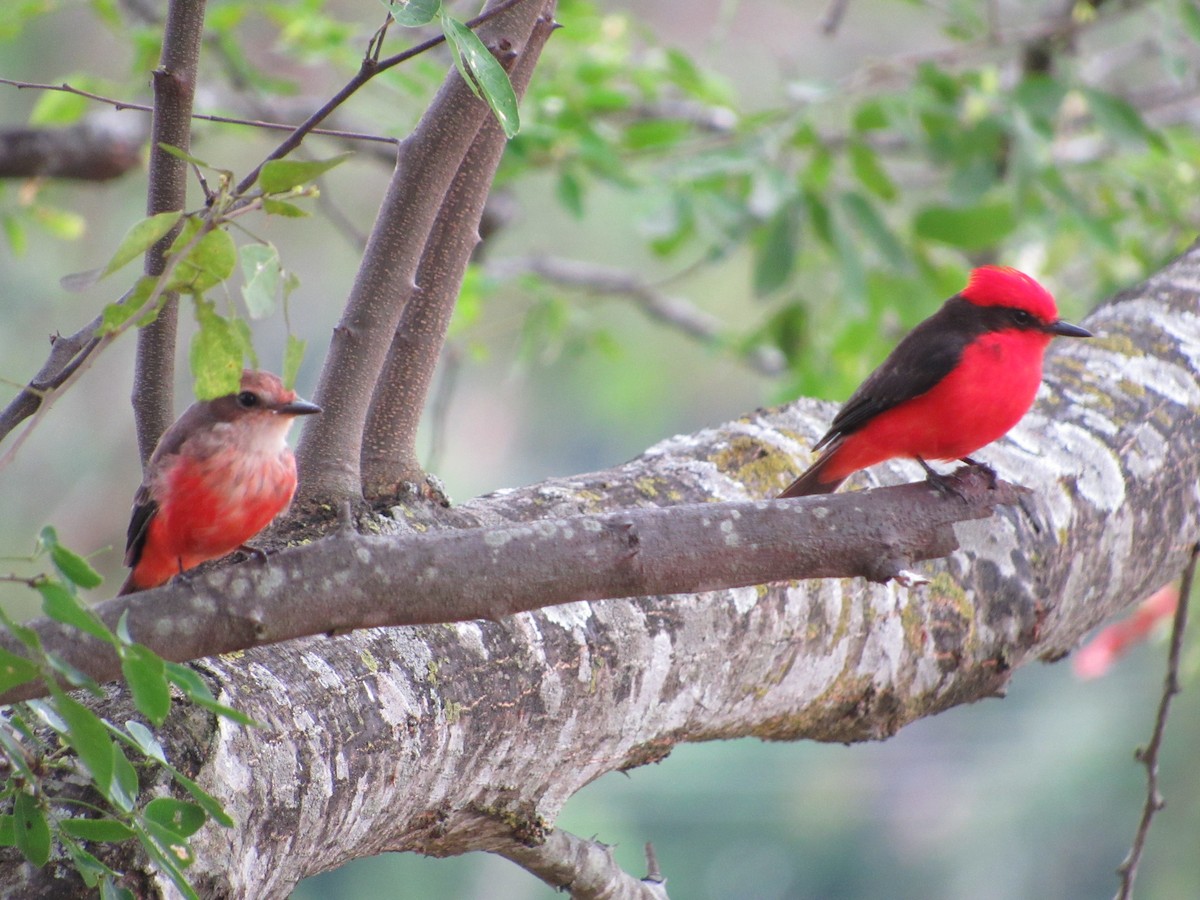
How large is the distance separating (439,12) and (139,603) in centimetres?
81

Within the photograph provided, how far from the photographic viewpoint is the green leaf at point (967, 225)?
13.5 ft

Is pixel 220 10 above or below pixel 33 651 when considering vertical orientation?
above

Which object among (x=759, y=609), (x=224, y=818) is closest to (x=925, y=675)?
(x=759, y=609)

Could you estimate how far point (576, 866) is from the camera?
2477 mm

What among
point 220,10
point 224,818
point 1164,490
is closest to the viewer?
point 224,818

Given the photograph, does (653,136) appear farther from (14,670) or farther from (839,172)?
(14,670)

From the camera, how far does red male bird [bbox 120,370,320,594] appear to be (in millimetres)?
2379

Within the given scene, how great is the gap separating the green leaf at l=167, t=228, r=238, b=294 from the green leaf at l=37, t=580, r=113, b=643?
38 centimetres

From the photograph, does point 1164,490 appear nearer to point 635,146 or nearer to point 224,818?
point 635,146

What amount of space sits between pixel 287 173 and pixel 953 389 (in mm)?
2150

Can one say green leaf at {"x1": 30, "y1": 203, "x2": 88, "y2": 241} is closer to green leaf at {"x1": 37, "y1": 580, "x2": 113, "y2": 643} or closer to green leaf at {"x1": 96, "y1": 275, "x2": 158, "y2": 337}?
green leaf at {"x1": 96, "y1": 275, "x2": 158, "y2": 337}

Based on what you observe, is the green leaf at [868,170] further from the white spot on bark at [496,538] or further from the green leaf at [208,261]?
the green leaf at [208,261]

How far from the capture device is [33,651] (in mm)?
1245

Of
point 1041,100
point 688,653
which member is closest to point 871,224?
point 1041,100
